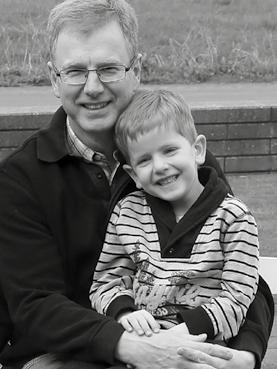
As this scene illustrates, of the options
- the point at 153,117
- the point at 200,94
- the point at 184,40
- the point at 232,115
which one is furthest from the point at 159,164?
the point at 184,40

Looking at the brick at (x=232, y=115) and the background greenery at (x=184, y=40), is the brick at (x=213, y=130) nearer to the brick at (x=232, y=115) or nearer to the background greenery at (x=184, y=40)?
the brick at (x=232, y=115)

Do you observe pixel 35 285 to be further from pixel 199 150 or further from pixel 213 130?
pixel 213 130

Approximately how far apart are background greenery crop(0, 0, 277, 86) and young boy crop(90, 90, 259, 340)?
27.7 ft

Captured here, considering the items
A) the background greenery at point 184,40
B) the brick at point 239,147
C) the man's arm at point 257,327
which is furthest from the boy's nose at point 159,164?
the background greenery at point 184,40

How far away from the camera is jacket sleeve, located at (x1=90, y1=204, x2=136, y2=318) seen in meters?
2.87

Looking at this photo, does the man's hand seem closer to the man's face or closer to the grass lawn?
the man's face

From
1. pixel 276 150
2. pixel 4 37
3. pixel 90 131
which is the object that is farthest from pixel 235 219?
pixel 4 37

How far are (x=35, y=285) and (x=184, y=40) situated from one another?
36.4 feet

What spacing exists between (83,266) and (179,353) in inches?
19.3

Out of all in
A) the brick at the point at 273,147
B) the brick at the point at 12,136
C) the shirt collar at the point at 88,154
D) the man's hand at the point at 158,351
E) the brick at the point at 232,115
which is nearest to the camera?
the man's hand at the point at 158,351

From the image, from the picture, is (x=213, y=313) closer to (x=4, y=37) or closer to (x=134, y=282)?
(x=134, y=282)

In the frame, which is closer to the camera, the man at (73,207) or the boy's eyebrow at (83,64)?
the man at (73,207)

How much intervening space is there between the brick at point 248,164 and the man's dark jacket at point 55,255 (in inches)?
159

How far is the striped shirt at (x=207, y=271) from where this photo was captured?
2.74m
